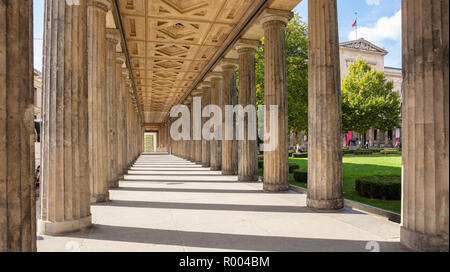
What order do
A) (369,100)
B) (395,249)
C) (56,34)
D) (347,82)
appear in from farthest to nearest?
(347,82) → (369,100) → (56,34) → (395,249)

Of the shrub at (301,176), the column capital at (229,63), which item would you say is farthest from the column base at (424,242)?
the column capital at (229,63)

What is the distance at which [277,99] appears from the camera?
36.9ft

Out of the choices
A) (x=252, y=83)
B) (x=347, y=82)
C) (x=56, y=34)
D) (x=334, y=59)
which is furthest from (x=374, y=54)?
(x=56, y=34)

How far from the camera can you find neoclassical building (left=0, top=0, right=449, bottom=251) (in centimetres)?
331

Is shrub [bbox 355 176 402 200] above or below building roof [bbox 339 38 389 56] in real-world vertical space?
below

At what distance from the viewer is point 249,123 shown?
14.3m

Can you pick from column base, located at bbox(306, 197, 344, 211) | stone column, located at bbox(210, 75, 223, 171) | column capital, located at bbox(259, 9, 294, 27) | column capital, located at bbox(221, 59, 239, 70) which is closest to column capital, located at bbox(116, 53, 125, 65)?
column capital, located at bbox(221, 59, 239, 70)

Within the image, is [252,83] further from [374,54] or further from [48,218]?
[374,54]

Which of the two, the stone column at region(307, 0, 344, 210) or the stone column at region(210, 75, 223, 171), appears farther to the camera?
the stone column at region(210, 75, 223, 171)

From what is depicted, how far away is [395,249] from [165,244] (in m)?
3.81

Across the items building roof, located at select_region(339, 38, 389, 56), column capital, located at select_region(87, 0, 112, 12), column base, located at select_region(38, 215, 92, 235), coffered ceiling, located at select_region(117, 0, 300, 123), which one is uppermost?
building roof, located at select_region(339, 38, 389, 56)

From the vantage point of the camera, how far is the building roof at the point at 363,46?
66625mm

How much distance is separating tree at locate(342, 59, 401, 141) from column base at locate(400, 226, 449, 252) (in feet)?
125

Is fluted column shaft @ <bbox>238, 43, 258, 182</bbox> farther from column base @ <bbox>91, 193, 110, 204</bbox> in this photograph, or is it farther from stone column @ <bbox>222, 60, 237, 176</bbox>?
column base @ <bbox>91, 193, 110, 204</bbox>
